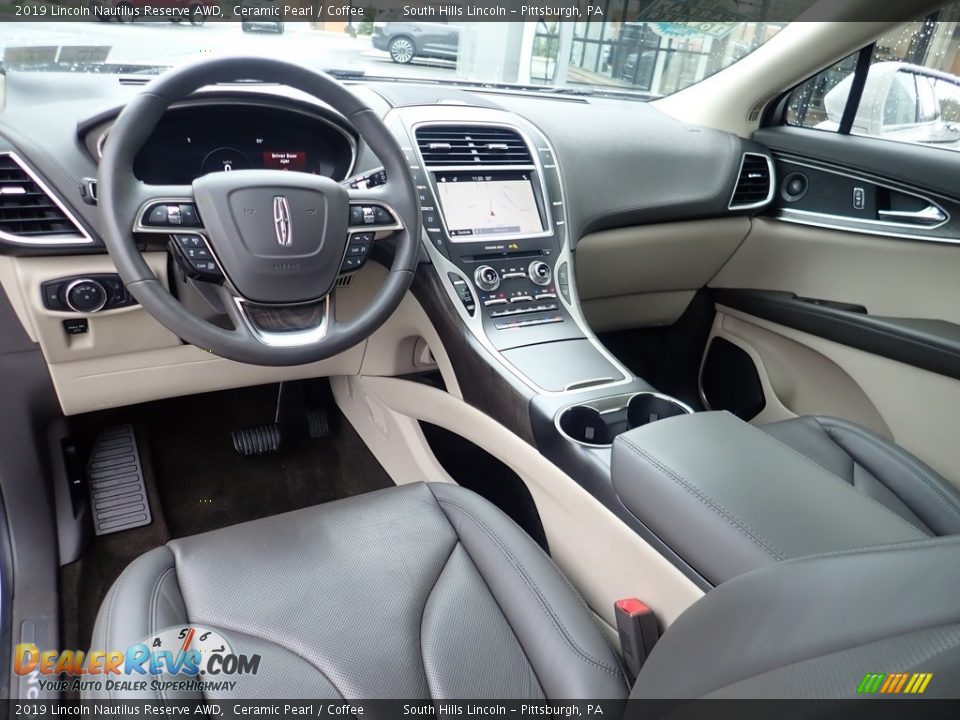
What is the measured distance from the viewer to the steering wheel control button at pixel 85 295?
3.94ft

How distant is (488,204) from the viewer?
148 centimetres

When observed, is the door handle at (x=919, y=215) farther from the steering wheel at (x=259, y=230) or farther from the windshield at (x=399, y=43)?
the steering wheel at (x=259, y=230)

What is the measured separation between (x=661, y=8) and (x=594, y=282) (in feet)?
2.45

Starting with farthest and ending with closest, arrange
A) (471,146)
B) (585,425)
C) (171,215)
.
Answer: (471,146)
(585,425)
(171,215)

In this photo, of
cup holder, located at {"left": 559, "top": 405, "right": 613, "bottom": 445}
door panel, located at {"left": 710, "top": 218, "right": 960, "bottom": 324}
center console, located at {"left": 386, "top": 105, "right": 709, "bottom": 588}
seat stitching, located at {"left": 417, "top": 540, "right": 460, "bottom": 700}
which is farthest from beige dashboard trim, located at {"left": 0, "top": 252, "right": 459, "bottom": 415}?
door panel, located at {"left": 710, "top": 218, "right": 960, "bottom": 324}

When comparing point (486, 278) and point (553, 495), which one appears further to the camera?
point (486, 278)

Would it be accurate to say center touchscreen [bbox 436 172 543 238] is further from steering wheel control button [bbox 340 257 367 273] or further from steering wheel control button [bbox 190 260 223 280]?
steering wheel control button [bbox 190 260 223 280]

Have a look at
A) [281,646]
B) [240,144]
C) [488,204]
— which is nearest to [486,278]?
[488,204]

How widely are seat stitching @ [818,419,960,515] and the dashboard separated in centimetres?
117

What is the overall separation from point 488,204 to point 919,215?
112cm

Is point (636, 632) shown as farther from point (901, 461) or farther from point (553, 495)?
point (901, 461)

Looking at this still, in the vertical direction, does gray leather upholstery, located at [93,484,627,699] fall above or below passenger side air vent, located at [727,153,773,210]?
below

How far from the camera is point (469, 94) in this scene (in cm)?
167

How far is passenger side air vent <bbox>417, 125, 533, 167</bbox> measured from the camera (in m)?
1.46
